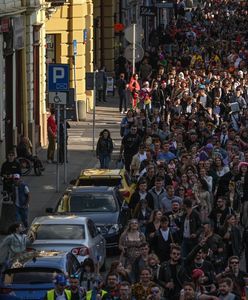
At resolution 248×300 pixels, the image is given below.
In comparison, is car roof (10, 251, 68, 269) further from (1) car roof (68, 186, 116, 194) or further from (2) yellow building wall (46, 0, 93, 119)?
(2) yellow building wall (46, 0, 93, 119)

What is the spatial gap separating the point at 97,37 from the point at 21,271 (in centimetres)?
4077

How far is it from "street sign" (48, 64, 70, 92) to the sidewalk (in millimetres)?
2308

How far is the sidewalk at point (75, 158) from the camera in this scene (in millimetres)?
35875

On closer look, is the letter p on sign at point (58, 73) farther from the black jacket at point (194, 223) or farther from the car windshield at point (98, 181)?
the black jacket at point (194, 223)

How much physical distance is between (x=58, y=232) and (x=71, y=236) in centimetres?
30

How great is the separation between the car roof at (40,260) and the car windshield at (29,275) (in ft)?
0.42

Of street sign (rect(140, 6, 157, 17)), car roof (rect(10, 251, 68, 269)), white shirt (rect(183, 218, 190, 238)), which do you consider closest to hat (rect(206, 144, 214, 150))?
white shirt (rect(183, 218, 190, 238))

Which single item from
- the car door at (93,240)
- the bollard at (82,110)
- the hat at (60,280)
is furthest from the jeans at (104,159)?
the hat at (60,280)

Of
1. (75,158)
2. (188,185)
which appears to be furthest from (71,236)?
(75,158)

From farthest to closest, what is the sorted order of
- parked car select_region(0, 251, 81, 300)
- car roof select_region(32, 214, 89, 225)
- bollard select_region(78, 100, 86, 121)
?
bollard select_region(78, 100, 86, 121)
car roof select_region(32, 214, 89, 225)
parked car select_region(0, 251, 81, 300)

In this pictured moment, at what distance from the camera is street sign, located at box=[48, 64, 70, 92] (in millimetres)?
36531

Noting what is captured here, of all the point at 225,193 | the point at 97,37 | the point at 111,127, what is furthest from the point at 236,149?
the point at 97,37

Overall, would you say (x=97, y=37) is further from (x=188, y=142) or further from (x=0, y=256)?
(x=0, y=256)

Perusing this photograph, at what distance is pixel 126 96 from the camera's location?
2239 inches
